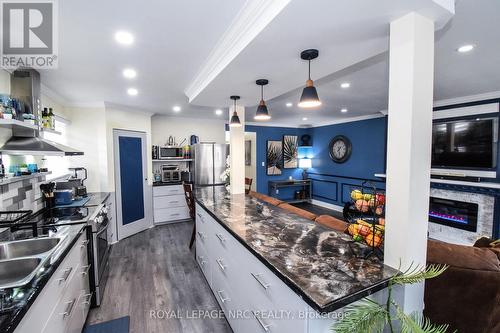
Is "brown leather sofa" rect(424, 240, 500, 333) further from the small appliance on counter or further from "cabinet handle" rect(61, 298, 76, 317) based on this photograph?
the small appliance on counter

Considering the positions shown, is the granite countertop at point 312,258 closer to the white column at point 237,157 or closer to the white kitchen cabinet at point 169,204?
the white column at point 237,157

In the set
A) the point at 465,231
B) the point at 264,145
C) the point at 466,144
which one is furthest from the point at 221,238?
the point at 264,145

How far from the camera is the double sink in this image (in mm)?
1386

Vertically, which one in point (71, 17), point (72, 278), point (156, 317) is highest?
point (71, 17)

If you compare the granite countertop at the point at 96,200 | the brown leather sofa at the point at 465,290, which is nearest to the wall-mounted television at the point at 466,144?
the brown leather sofa at the point at 465,290

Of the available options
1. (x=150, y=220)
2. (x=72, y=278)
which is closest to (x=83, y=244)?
(x=72, y=278)

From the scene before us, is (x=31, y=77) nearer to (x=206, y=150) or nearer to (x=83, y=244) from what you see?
(x=83, y=244)

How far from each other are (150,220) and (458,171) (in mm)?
5890

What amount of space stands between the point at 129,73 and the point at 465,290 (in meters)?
3.50

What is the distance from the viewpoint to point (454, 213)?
12.8 feet

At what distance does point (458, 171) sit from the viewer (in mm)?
3877

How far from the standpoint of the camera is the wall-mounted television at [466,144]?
3490 mm

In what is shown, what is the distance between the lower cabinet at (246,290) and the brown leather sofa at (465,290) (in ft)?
3.50

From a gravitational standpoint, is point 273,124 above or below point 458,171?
above
